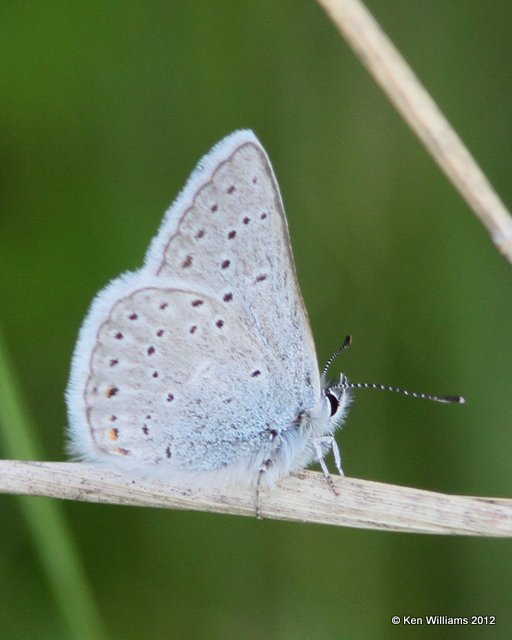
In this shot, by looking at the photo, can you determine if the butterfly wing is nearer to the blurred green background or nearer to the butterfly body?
the butterfly body

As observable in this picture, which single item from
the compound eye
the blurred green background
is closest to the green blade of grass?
the blurred green background

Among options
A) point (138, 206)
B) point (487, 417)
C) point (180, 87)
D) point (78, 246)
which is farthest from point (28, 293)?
point (487, 417)

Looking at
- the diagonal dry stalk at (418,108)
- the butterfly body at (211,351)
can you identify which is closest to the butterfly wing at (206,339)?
the butterfly body at (211,351)

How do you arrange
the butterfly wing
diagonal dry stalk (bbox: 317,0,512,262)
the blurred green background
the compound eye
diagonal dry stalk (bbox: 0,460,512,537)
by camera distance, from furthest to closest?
the blurred green background → the compound eye → the butterfly wing → diagonal dry stalk (bbox: 0,460,512,537) → diagonal dry stalk (bbox: 317,0,512,262)

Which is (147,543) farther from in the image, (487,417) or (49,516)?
(487,417)

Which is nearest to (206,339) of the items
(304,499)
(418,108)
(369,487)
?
(304,499)
